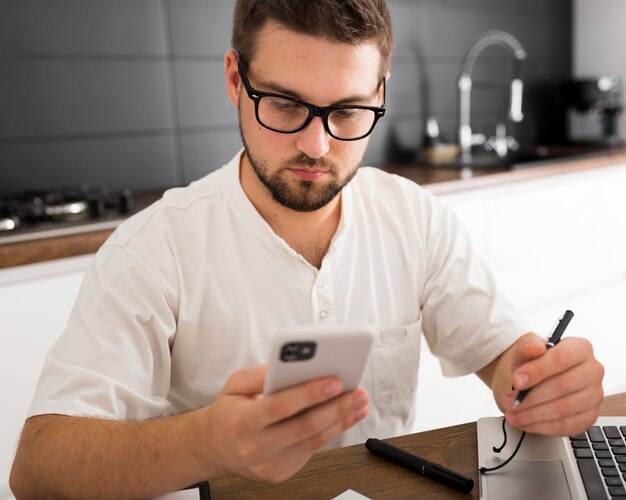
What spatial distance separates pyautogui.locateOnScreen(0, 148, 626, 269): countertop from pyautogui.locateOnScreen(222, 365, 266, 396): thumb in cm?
120

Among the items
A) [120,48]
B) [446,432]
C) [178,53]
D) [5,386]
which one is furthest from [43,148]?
[446,432]

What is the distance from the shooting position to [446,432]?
3.54 ft

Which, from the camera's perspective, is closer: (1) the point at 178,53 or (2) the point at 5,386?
(2) the point at 5,386

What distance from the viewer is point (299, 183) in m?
1.26

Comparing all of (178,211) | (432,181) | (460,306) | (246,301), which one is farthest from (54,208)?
(432,181)

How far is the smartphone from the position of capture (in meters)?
0.71

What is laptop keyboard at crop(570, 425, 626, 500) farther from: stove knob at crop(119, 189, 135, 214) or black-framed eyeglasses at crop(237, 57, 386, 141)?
stove knob at crop(119, 189, 135, 214)

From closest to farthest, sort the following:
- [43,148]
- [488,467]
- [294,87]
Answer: [488,467] < [294,87] < [43,148]

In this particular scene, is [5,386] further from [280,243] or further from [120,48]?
[120,48]

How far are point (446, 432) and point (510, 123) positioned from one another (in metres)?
3.30

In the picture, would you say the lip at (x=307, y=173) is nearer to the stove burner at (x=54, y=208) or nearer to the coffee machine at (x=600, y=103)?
the stove burner at (x=54, y=208)

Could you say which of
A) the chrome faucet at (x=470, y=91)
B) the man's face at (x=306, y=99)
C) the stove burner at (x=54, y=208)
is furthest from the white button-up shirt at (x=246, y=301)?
the chrome faucet at (x=470, y=91)

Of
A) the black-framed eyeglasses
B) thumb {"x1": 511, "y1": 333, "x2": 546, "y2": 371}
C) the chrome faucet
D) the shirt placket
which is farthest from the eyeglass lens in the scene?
the chrome faucet

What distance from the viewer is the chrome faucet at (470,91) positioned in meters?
3.67
